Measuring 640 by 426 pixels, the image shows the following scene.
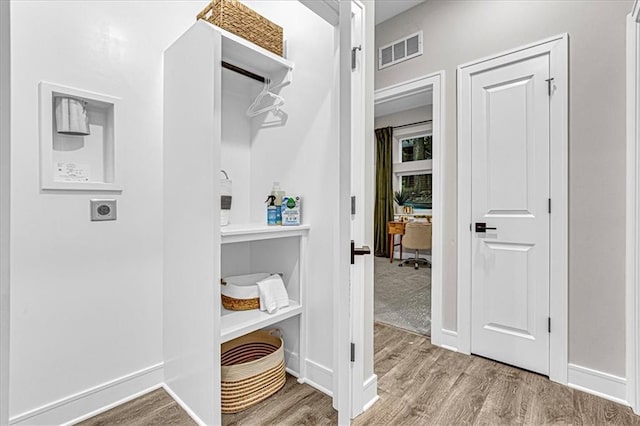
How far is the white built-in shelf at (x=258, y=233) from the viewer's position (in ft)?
4.70

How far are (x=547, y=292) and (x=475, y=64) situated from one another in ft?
5.01

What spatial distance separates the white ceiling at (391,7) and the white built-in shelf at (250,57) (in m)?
1.28

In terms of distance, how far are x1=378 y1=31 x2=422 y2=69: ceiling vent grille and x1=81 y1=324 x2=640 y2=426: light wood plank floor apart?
229cm

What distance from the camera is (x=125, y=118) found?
5.14 feet

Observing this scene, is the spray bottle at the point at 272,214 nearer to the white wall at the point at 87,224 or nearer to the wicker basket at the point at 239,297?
the wicker basket at the point at 239,297

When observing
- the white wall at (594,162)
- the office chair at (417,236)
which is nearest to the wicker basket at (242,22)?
the white wall at (594,162)

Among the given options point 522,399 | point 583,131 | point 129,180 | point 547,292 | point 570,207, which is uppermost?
point 583,131

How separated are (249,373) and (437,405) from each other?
37.7 inches

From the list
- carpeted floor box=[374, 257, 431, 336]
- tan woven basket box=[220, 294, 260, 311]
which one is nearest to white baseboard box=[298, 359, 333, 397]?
tan woven basket box=[220, 294, 260, 311]

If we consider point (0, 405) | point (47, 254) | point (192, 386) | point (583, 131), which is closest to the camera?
point (0, 405)

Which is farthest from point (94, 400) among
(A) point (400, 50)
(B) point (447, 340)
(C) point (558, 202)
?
(A) point (400, 50)

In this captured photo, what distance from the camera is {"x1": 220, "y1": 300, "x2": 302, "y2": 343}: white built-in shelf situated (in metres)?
1.45

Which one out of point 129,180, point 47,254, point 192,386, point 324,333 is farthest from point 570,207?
point 47,254

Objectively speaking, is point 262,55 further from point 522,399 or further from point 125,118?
point 522,399
